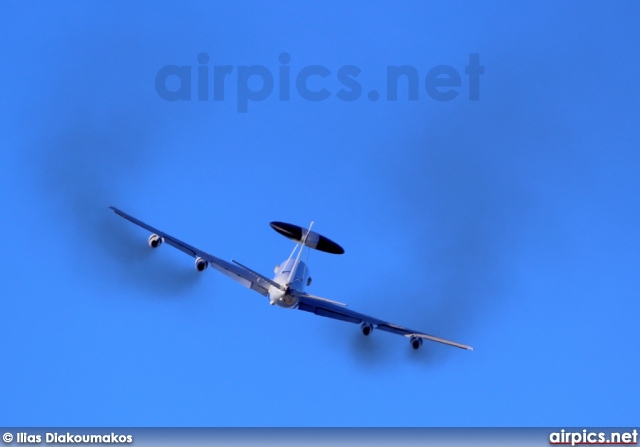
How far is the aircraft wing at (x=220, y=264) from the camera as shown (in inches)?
3780

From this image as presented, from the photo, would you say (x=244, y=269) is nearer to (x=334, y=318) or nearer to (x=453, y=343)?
(x=334, y=318)

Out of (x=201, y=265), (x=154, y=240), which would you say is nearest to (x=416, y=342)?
(x=201, y=265)

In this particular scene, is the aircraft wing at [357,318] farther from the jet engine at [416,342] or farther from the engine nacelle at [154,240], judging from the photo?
the engine nacelle at [154,240]

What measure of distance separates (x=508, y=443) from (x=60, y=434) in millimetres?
45741

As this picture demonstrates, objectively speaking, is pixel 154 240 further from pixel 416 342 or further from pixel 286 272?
pixel 416 342

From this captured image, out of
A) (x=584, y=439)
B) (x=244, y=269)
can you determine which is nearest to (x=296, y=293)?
(x=244, y=269)

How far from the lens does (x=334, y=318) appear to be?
10406 centimetres

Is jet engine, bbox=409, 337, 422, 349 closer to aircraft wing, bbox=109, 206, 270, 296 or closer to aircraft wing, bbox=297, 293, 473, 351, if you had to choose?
aircraft wing, bbox=297, 293, 473, 351

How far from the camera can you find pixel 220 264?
323ft

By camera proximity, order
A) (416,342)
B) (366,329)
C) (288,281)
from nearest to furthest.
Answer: (288,281), (366,329), (416,342)

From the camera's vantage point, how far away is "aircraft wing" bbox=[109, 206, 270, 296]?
9602 cm

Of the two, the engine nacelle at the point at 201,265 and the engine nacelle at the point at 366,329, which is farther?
the engine nacelle at the point at 366,329

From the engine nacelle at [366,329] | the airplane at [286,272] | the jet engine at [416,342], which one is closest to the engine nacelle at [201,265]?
the airplane at [286,272]

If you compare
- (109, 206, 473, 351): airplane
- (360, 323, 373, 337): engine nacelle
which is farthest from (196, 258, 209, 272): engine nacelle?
(360, 323, 373, 337): engine nacelle
